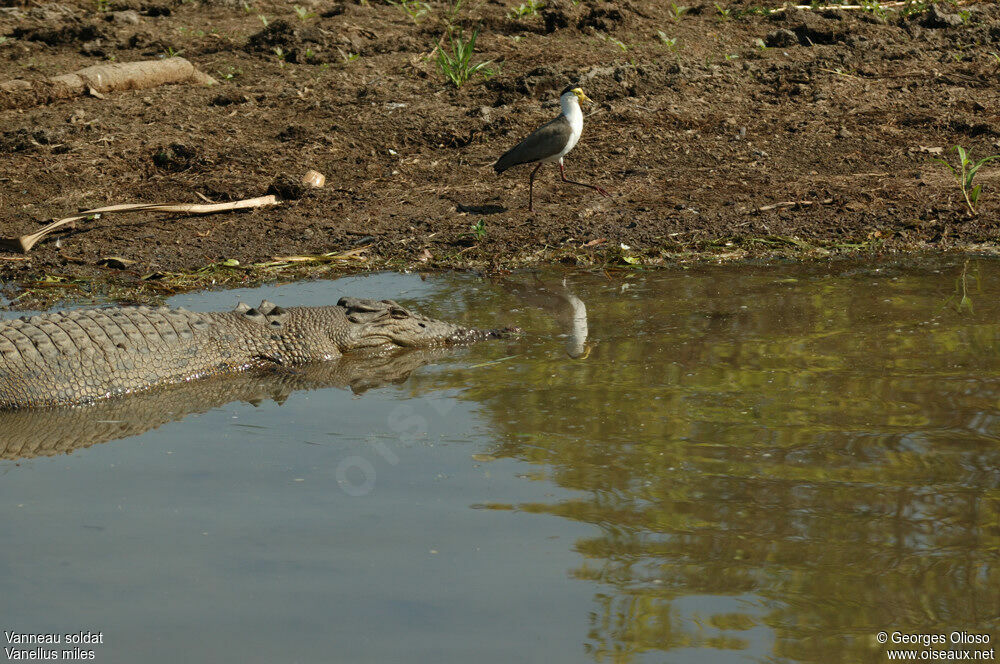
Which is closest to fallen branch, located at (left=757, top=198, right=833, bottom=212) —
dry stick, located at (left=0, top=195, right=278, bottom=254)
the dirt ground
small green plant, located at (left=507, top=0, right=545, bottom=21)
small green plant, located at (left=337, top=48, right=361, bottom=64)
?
the dirt ground

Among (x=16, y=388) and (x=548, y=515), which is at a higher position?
(x=16, y=388)

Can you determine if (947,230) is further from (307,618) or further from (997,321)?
(307,618)

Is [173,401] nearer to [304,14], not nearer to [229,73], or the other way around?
[229,73]

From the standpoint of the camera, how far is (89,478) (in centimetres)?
398

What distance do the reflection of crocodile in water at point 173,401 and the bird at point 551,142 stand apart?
214 cm

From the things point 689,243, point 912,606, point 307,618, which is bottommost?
A: point 307,618

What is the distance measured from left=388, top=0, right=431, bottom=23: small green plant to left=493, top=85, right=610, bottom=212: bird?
3.00m

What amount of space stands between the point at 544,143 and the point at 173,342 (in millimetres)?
3046

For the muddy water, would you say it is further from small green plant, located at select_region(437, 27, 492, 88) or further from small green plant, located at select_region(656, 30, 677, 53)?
small green plant, located at select_region(656, 30, 677, 53)

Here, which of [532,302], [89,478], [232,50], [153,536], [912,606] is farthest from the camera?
[232,50]

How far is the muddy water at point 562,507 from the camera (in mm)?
2830

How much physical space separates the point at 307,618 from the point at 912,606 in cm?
161

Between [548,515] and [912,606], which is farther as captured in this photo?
[548,515]

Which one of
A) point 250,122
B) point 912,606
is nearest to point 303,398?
point 912,606
